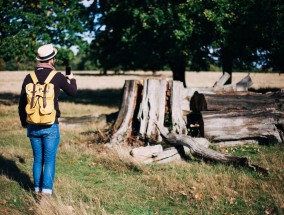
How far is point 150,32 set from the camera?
15.4 metres

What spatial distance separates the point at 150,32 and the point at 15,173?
11105mm

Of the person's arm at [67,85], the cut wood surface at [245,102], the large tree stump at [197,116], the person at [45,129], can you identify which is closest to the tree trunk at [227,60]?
the cut wood surface at [245,102]

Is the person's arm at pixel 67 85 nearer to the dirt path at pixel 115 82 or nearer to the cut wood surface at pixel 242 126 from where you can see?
the cut wood surface at pixel 242 126

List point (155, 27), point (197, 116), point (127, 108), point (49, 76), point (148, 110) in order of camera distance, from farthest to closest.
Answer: point (155, 27)
point (197, 116)
point (127, 108)
point (148, 110)
point (49, 76)

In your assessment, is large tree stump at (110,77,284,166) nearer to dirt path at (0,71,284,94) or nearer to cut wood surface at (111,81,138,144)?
cut wood surface at (111,81,138,144)

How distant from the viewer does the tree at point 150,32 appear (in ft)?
45.9

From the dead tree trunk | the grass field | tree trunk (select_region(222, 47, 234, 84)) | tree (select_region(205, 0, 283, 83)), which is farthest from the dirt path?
the grass field

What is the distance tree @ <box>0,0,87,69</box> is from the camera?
45.9 ft

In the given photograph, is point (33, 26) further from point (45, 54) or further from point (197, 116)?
point (45, 54)

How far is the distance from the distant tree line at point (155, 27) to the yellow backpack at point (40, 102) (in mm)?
10533

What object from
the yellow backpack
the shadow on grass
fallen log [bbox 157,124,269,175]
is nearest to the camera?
the yellow backpack

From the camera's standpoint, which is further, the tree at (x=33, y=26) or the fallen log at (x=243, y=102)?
the tree at (x=33, y=26)

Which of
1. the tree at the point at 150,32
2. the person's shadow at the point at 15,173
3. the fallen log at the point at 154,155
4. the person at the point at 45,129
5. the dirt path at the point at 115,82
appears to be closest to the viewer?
the person at the point at 45,129

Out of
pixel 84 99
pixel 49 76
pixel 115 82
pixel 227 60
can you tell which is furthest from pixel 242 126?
pixel 115 82
